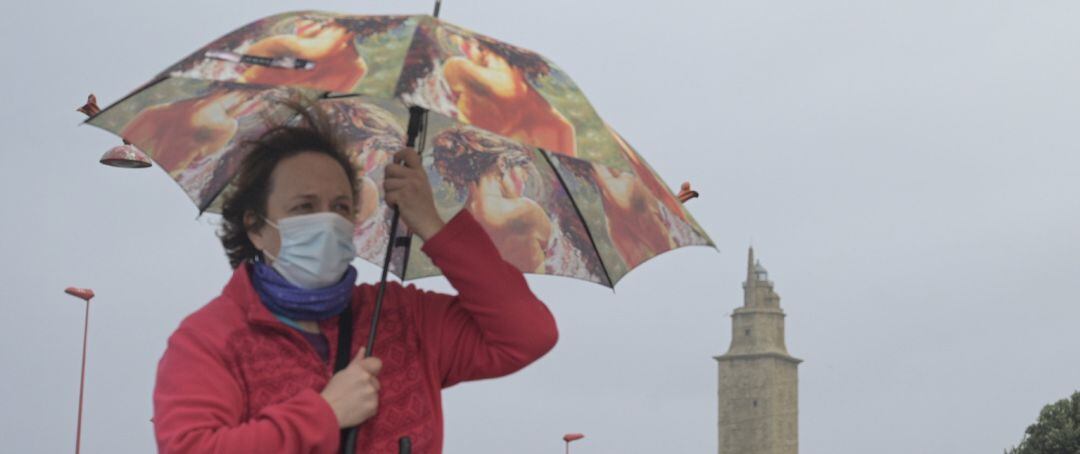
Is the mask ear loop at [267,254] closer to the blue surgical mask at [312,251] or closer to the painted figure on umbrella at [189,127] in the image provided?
the blue surgical mask at [312,251]

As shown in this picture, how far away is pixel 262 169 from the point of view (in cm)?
420

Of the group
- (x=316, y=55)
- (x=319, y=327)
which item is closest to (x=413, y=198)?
(x=319, y=327)

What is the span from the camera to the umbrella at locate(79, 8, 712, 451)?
151 inches

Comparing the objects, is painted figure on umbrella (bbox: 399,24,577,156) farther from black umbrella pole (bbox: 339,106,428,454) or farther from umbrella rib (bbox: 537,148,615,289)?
umbrella rib (bbox: 537,148,615,289)

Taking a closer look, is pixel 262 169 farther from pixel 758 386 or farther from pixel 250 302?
pixel 758 386

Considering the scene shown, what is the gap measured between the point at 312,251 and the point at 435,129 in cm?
124

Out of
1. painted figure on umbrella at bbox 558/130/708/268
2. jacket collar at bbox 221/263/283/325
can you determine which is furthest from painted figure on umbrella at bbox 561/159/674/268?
jacket collar at bbox 221/263/283/325

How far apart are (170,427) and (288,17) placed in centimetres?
103

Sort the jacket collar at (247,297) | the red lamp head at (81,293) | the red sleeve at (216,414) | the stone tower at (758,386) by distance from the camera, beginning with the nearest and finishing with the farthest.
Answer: the red sleeve at (216,414)
the jacket collar at (247,297)
the red lamp head at (81,293)
the stone tower at (758,386)

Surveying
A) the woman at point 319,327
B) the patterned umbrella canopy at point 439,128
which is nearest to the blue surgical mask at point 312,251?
the woman at point 319,327

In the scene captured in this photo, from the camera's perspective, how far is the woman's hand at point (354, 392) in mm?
3809

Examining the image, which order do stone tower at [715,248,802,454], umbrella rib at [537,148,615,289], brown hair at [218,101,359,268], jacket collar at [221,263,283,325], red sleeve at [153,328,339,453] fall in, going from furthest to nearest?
stone tower at [715,248,802,454]
umbrella rib at [537,148,615,289]
brown hair at [218,101,359,268]
jacket collar at [221,263,283,325]
red sleeve at [153,328,339,453]

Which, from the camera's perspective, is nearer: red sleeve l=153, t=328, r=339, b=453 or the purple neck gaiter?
red sleeve l=153, t=328, r=339, b=453

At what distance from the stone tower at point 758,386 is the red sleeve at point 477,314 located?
113 m
